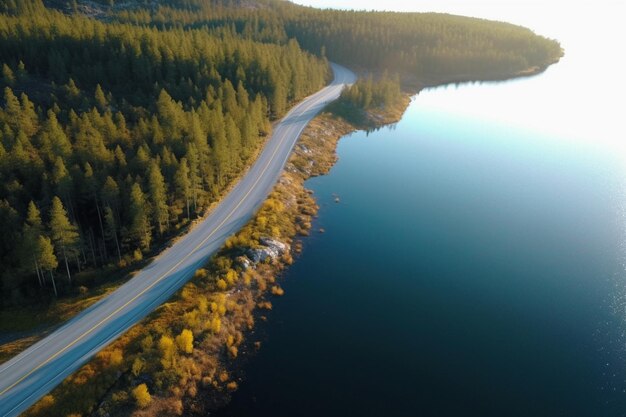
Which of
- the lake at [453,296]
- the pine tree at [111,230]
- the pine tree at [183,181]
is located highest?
the pine tree at [183,181]

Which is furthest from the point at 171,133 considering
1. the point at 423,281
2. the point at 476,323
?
the point at 476,323

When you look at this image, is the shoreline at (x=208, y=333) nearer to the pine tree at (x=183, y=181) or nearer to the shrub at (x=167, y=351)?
the shrub at (x=167, y=351)

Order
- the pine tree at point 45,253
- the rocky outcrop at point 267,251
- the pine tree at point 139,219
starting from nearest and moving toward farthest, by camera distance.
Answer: the pine tree at point 45,253 < the pine tree at point 139,219 < the rocky outcrop at point 267,251

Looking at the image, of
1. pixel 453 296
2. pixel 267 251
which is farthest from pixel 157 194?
pixel 453 296

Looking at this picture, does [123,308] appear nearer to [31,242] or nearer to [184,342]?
[184,342]

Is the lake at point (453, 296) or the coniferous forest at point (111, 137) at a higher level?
the coniferous forest at point (111, 137)

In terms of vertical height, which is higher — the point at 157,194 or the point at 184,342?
the point at 157,194

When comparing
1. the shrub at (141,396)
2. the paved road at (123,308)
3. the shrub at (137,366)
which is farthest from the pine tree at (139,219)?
the shrub at (141,396)
